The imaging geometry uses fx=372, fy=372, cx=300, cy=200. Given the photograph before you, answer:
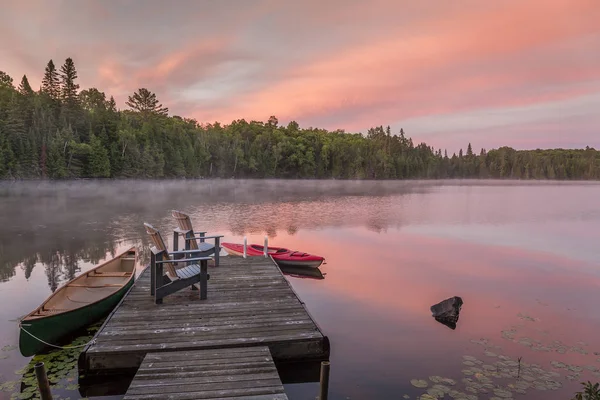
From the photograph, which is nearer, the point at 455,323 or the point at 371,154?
the point at 455,323

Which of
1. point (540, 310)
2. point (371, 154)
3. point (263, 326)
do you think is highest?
point (371, 154)

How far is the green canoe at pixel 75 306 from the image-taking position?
7.51m

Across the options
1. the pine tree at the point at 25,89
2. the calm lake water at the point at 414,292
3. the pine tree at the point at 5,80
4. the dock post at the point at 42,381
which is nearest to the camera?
the dock post at the point at 42,381

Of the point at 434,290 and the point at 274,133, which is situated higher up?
the point at 274,133

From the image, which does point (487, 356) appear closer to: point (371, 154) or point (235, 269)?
point (235, 269)

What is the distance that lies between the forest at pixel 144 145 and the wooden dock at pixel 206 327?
3088 inches

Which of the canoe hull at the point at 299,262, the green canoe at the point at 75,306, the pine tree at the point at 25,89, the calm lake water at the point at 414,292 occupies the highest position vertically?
the pine tree at the point at 25,89

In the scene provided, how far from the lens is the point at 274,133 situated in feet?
487

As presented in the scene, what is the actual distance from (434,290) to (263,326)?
9.52 metres

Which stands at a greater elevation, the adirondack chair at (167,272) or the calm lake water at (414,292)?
the adirondack chair at (167,272)

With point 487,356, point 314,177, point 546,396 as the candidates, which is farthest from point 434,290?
point 314,177

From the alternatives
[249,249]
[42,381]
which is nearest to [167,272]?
[42,381]

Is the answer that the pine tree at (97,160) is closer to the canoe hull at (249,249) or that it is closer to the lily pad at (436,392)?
the canoe hull at (249,249)

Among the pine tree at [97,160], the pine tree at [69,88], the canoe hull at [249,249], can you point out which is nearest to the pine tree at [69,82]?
the pine tree at [69,88]
